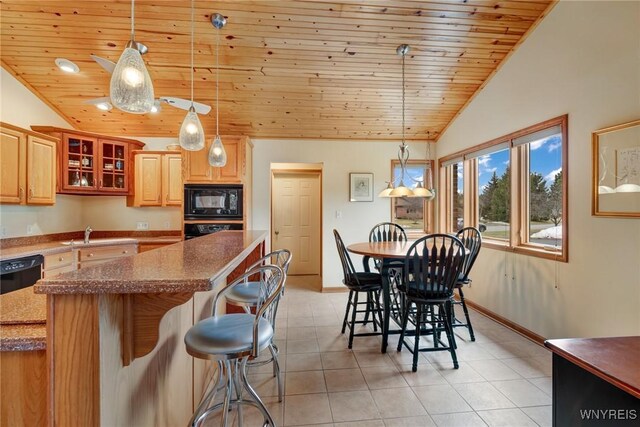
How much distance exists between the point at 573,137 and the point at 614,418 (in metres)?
2.25

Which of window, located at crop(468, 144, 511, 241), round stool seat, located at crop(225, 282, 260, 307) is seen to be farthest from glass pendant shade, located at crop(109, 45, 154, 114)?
window, located at crop(468, 144, 511, 241)

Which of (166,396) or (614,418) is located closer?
(614,418)

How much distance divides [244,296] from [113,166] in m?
3.35

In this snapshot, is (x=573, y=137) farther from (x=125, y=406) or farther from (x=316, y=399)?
(x=125, y=406)

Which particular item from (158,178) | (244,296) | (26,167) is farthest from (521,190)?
(26,167)

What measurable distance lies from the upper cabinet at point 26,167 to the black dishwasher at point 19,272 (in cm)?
60

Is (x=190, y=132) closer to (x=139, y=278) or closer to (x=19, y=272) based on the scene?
(x=139, y=278)

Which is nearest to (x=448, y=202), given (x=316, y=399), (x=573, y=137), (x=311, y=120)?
(x=573, y=137)

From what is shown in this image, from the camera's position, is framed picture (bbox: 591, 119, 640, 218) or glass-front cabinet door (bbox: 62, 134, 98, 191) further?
glass-front cabinet door (bbox: 62, 134, 98, 191)

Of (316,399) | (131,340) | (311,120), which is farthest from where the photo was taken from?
(311,120)

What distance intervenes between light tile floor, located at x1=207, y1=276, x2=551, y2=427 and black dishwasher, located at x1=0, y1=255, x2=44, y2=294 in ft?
7.57

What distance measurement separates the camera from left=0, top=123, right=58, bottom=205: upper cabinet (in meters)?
2.78

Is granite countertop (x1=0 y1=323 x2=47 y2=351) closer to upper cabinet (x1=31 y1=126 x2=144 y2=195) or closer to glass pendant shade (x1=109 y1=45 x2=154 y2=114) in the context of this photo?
glass pendant shade (x1=109 y1=45 x2=154 y2=114)

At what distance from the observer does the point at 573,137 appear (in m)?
2.42
